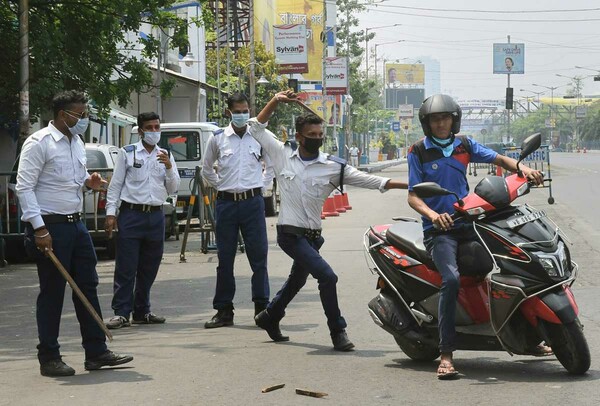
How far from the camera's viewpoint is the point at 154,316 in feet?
34.0

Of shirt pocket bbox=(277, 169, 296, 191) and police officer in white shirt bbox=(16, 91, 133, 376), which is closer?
police officer in white shirt bbox=(16, 91, 133, 376)

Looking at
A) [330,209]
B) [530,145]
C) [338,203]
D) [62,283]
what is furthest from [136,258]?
[338,203]

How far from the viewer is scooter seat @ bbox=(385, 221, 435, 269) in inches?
292

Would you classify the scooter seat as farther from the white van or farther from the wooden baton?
the white van

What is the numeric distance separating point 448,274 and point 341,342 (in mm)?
1536

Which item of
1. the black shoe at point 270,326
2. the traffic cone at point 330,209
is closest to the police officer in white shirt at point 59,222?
the black shoe at point 270,326

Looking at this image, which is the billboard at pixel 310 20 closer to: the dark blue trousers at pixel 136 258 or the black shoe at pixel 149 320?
the dark blue trousers at pixel 136 258

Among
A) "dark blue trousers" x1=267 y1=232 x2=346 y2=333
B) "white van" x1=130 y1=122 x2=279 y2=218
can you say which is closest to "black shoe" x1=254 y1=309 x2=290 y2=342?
"dark blue trousers" x1=267 y1=232 x2=346 y2=333

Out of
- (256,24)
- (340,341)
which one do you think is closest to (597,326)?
(340,341)

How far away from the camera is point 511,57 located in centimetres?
11775

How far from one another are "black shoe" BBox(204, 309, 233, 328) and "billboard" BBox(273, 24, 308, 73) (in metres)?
35.1

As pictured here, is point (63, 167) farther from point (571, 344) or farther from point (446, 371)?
point (571, 344)

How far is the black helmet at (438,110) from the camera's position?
7.43 metres

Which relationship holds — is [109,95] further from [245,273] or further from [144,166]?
[144,166]
